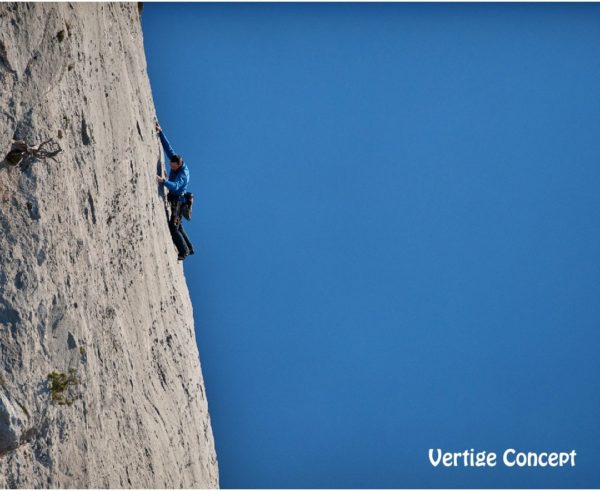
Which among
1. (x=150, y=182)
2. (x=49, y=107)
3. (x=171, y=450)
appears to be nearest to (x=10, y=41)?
(x=49, y=107)

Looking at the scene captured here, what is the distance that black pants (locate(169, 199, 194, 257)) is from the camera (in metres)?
29.1

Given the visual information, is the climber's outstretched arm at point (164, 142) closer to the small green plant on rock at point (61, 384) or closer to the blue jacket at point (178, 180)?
the blue jacket at point (178, 180)

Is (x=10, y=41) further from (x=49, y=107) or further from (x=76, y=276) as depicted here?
(x=76, y=276)

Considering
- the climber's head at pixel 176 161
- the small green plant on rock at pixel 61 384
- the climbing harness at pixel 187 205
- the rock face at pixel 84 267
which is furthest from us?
the climbing harness at pixel 187 205

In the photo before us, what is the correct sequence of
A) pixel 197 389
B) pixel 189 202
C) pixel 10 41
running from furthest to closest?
pixel 197 389
pixel 189 202
pixel 10 41

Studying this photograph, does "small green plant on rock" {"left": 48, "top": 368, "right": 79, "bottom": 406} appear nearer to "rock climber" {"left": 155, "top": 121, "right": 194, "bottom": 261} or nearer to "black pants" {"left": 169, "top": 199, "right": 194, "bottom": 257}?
"rock climber" {"left": 155, "top": 121, "right": 194, "bottom": 261}

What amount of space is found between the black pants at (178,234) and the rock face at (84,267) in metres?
1.32

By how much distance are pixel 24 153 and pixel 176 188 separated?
11.6 meters

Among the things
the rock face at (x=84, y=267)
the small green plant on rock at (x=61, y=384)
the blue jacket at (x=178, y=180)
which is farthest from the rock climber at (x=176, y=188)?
the small green plant on rock at (x=61, y=384)

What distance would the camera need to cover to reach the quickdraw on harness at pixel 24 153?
16172 millimetres

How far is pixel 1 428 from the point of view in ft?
49.8

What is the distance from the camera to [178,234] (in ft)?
97.5

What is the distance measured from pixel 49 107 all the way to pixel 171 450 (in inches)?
429

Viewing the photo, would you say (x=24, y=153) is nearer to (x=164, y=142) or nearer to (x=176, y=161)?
(x=176, y=161)
